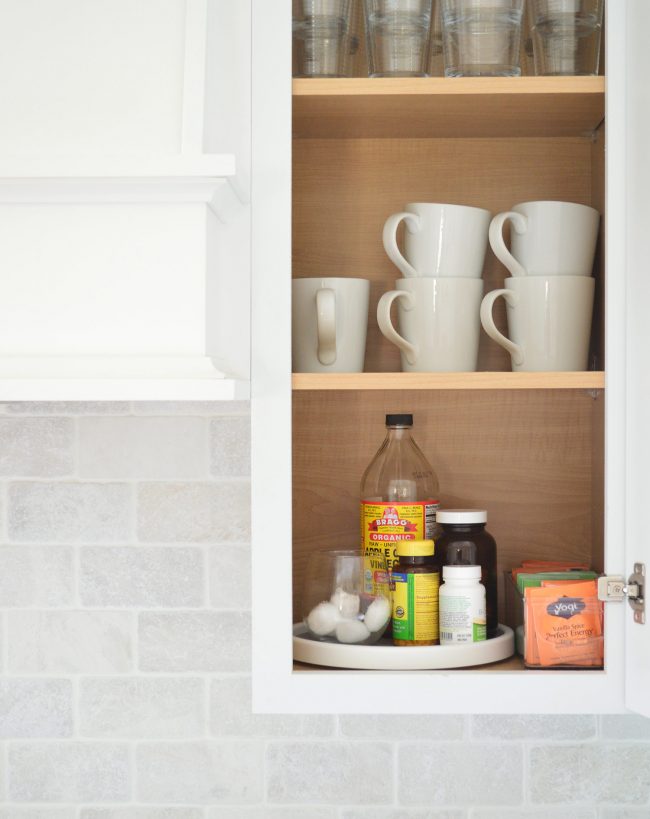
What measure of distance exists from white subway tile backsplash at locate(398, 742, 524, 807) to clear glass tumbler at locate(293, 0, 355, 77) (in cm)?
95

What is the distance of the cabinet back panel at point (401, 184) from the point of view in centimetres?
125

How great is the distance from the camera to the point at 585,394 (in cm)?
125

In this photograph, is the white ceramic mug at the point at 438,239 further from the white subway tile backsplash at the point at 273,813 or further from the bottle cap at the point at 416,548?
the white subway tile backsplash at the point at 273,813

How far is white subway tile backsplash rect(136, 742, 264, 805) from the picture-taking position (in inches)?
56.8

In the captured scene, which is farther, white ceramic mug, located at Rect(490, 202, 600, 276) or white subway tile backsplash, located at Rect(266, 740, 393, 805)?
white subway tile backsplash, located at Rect(266, 740, 393, 805)

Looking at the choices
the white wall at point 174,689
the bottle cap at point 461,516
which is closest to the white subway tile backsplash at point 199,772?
the white wall at point 174,689

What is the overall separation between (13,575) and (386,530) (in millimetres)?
618

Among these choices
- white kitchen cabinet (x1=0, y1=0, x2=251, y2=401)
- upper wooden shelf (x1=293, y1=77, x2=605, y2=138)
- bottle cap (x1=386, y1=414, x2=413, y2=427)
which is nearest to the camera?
white kitchen cabinet (x1=0, y1=0, x2=251, y2=401)

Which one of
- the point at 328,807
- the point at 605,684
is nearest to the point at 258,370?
the point at 605,684

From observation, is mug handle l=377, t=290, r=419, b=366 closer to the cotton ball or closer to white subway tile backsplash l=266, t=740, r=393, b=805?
the cotton ball

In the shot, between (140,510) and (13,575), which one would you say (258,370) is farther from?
(13,575)

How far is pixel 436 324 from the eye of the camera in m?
1.14

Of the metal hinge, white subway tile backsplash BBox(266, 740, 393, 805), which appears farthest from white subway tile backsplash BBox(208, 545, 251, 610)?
the metal hinge

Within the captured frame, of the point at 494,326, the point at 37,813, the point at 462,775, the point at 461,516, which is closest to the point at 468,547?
the point at 461,516
